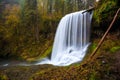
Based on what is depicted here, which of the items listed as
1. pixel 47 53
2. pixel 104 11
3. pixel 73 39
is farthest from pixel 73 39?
pixel 47 53

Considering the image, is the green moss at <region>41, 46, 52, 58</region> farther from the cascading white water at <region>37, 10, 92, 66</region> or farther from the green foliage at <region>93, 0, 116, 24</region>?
the green foliage at <region>93, 0, 116, 24</region>

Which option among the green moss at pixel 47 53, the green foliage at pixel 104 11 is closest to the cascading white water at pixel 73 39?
the green moss at pixel 47 53

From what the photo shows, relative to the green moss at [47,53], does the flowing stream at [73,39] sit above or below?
above

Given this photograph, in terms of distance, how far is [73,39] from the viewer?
15547mm

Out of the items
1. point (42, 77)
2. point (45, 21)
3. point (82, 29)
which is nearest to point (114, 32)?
point (82, 29)

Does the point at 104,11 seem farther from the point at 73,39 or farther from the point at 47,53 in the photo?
the point at 47,53

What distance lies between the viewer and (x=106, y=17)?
43.0ft

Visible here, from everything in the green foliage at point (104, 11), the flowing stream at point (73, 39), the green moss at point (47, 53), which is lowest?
the green moss at point (47, 53)

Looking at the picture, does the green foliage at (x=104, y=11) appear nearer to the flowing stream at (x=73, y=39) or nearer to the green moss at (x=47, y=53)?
the flowing stream at (x=73, y=39)

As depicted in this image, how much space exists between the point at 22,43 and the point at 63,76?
56.7ft

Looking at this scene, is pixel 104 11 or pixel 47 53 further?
pixel 47 53

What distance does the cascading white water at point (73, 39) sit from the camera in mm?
14013

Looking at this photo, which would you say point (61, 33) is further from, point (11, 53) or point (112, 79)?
point (112, 79)

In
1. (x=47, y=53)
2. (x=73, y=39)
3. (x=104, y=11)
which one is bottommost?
(x=47, y=53)
